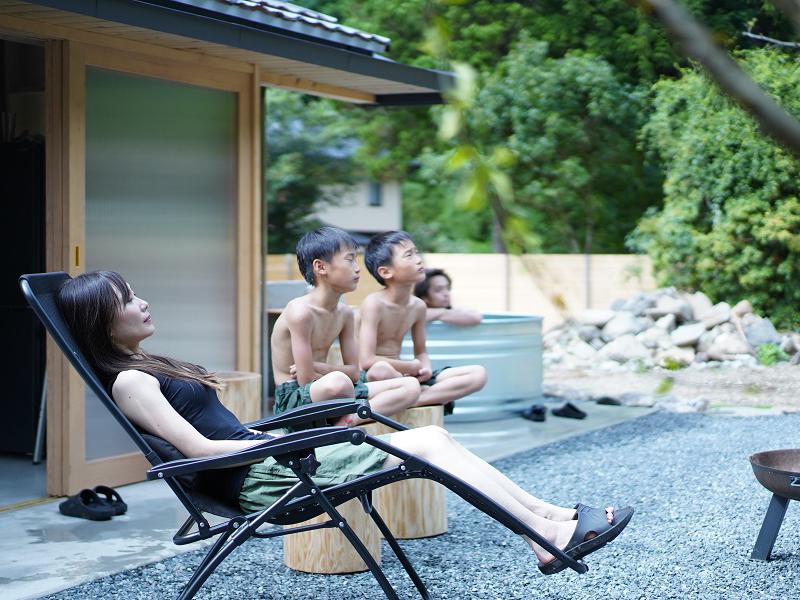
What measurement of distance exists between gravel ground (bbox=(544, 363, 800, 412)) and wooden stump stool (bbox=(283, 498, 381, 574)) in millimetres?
4950

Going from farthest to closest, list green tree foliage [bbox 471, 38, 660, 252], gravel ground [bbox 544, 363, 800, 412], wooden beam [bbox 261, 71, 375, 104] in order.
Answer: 1. green tree foliage [bbox 471, 38, 660, 252]
2. gravel ground [bbox 544, 363, 800, 412]
3. wooden beam [bbox 261, 71, 375, 104]

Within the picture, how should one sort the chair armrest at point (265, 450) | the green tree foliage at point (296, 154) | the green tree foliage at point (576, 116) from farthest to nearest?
the green tree foliage at point (296, 154) < the green tree foliage at point (576, 116) < the chair armrest at point (265, 450)

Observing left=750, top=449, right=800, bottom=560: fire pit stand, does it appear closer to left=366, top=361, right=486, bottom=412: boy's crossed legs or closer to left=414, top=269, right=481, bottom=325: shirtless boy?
left=366, top=361, right=486, bottom=412: boy's crossed legs

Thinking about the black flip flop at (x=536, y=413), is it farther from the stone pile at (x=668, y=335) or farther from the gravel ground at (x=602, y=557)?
the stone pile at (x=668, y=335)

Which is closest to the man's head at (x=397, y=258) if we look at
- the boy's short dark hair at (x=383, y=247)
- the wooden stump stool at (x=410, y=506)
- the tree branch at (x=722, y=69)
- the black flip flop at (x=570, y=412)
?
the boy's short dark hair at (x=383, y=247)

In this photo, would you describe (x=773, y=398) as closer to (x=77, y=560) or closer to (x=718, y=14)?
(x=718, y=14)

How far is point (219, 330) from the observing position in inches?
237

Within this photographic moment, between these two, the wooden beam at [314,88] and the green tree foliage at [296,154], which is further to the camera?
the green tree foliage at [296,154]

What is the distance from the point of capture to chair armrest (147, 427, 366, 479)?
2943mm

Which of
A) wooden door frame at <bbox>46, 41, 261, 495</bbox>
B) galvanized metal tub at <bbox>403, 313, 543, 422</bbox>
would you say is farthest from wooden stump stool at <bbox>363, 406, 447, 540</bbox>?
galvanized metal tub at <bbox>403, 313, 543, 422</bbox>

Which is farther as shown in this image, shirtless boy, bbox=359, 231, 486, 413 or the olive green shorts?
shirtless boy, bbox=359, 231, 486, 413

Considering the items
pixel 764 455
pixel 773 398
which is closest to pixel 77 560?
pixel 764 455

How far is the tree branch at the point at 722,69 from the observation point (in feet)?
2.42

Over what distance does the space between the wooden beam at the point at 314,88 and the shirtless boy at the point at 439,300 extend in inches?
48.5
